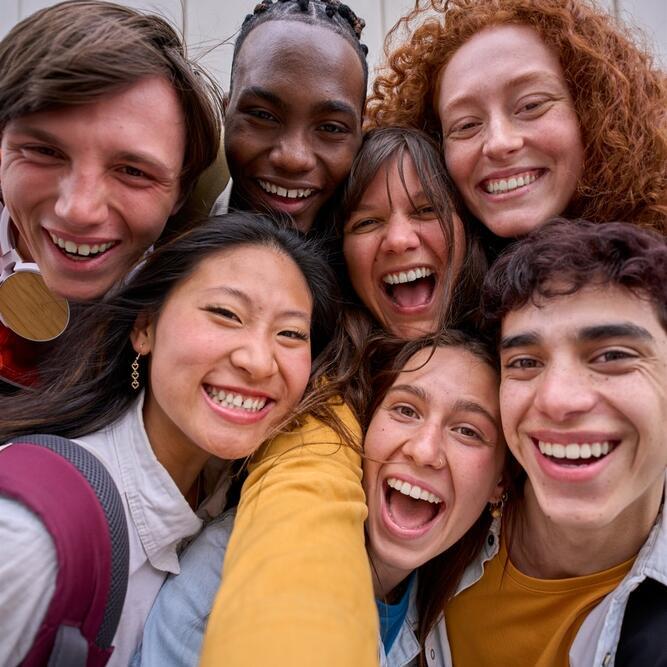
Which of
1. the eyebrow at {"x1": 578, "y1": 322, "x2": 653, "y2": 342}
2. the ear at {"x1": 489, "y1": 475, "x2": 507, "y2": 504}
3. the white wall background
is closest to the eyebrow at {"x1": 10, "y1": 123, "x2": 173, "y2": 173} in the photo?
the eyebrow at {"x1": 578, "y1": 322, "x2": 653, "y2": 342}

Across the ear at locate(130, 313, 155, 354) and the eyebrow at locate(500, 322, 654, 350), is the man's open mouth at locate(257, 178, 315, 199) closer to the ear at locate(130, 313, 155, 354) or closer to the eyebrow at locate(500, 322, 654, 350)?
the ear at locate(130, 313, 155, 354)

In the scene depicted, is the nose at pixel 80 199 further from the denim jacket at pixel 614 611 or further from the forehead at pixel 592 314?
the denim jacket at pixel 614 611

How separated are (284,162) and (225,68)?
8.39ft

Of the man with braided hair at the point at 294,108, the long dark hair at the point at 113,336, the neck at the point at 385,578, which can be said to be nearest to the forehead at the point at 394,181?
the man with braided hair at the point at 294,108

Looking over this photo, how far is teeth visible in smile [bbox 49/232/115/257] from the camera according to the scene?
70.2 inches

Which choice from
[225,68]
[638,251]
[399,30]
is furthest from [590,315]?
[225,68]

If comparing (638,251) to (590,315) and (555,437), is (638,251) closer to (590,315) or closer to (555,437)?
(590,315)

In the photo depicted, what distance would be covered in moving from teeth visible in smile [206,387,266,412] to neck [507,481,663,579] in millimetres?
812

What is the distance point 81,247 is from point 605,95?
5.81 ft

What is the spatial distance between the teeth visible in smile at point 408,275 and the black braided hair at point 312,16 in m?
0.69

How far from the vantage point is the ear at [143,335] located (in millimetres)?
1789

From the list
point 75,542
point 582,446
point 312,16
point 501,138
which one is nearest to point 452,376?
point 582,446

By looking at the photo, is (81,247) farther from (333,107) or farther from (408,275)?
(408,275)

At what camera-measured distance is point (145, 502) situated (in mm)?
1600
